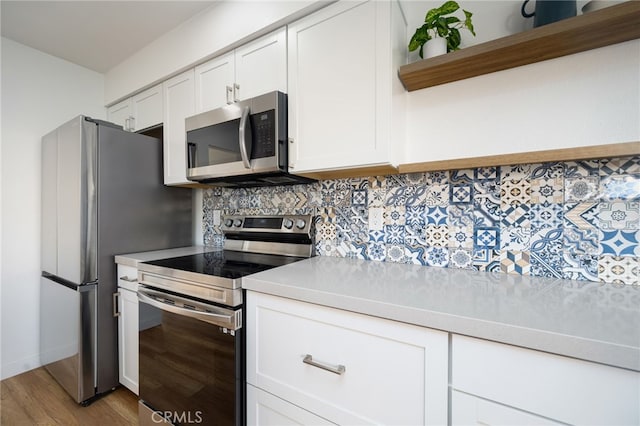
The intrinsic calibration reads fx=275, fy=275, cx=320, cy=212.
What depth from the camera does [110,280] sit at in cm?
175

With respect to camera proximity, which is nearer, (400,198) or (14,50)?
(400,198)

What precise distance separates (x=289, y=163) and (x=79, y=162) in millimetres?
1322

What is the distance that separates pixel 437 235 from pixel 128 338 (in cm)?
190

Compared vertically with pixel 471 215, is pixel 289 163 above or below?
above

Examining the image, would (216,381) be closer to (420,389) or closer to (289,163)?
(420,389)

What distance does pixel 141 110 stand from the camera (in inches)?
84.4

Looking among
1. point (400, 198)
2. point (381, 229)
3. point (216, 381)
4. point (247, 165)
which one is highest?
point (247, 165)

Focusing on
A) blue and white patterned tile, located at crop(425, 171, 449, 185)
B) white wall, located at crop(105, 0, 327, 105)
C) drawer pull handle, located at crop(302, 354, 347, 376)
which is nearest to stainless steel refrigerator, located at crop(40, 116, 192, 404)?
white wall, located at crop(105, 0, 327, 105)

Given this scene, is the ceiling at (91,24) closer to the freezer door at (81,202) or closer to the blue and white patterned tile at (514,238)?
the freezer door at (81,202)

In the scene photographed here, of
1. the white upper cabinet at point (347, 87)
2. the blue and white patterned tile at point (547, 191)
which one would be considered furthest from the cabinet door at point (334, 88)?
the blue and white patterned tile at point (547, 191)

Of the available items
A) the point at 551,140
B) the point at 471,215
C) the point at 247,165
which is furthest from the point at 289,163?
the point at 551,140

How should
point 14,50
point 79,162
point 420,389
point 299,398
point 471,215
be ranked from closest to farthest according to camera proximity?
point 420,389 → point 299,398 → point 471,215 → point 79,162 → point 14,50

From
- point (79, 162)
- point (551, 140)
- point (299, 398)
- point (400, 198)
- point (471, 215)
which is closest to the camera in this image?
point (299, 398)

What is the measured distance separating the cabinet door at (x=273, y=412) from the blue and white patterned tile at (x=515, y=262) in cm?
93
